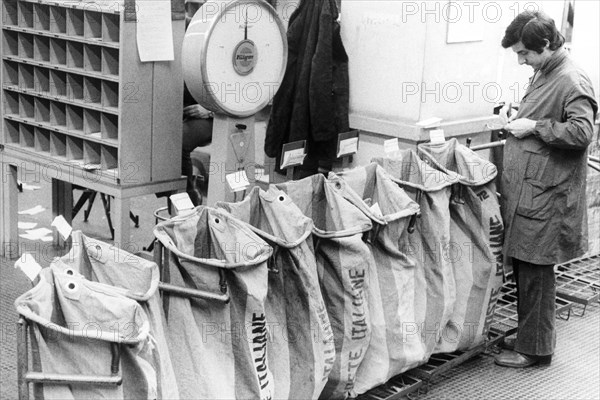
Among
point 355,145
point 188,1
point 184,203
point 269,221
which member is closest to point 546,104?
point 355,145

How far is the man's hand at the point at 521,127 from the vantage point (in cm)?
329

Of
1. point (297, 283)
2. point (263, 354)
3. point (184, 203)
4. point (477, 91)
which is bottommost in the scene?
point (263, 354)

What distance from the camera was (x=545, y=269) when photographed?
11.4ft

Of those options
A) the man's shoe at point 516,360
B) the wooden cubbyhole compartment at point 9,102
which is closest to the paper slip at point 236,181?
the man's shoe at point 516,360

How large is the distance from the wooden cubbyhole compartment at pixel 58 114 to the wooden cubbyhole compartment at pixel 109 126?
0.36 m

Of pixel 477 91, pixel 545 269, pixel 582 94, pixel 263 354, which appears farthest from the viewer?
pixel 477 91

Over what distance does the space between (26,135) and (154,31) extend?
3.56ft

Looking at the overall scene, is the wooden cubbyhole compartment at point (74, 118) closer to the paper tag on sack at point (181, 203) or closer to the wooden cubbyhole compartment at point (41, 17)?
the wooden cubbyhole compartment at point (41, 17)

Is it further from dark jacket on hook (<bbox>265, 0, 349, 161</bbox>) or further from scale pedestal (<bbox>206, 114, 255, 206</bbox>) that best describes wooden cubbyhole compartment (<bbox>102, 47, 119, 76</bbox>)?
dark jacket on hook (<bbox>265, 0, 349, 161</bbox>)

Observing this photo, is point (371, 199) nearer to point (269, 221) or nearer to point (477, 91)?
point (269, 221)

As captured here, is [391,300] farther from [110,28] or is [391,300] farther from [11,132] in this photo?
[11,132]

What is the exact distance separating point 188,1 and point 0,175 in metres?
1.55

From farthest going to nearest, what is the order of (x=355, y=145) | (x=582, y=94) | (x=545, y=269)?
(x=355, y=145) < (x=545, y=269) < (x=582, y=94)

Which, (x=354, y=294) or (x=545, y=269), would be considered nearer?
(x=354, y=294)
